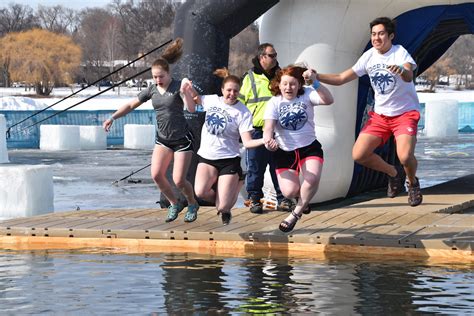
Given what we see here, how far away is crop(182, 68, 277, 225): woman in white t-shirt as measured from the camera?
33.3 ft

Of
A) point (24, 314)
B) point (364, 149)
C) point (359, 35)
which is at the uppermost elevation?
point (359, 35)

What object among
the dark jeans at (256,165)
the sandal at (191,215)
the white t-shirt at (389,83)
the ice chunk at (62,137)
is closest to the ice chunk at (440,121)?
the ice chunk at (62,137)

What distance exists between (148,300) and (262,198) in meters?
4.47

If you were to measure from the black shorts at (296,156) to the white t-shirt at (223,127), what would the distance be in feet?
1.36

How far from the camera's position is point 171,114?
10586mm

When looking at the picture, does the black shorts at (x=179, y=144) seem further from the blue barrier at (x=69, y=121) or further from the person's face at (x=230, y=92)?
the blue barrier at (x=69, y=121)

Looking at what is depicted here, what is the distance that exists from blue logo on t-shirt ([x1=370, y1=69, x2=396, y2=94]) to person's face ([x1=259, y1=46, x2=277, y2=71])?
5.12 ft

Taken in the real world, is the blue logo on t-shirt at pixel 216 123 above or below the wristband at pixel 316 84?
below

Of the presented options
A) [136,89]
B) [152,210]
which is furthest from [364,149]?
[136,89]

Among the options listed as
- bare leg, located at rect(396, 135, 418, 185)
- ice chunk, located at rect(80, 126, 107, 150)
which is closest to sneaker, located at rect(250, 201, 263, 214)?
bare leg, located at rect(396, 135, 418, 185)

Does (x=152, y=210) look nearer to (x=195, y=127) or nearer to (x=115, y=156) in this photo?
(x=195, y=127)

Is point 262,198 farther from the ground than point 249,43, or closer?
closer

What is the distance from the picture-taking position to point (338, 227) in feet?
35.7

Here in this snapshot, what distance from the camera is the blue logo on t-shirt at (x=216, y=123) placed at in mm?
A: 10156
